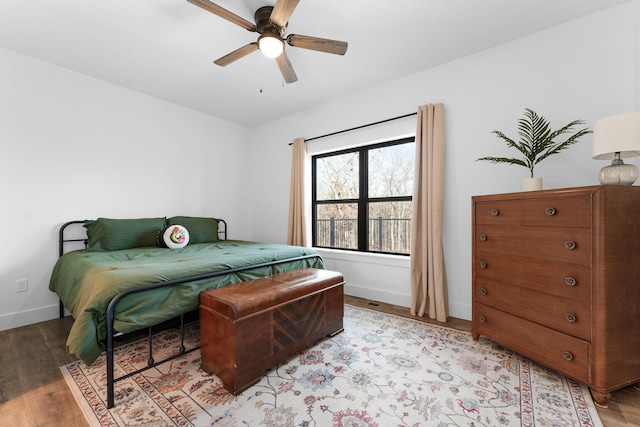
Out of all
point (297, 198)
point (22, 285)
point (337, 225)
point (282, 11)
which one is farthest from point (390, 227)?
point (22, 285)

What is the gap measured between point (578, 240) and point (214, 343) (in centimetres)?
228

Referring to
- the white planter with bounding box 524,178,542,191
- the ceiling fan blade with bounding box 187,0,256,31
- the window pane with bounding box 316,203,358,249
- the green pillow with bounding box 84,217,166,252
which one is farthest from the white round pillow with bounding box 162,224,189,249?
the white planter with bounding box 524,178,542,191

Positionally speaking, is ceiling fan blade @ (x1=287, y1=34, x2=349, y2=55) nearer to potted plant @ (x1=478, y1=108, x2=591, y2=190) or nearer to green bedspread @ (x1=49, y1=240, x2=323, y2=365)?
potted plant @ (x1=478, y1=108, x2=591, y2=190)

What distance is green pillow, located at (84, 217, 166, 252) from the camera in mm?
2750

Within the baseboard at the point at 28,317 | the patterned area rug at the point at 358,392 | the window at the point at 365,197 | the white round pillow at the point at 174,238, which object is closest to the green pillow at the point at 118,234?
the white round pillow at the point at 174,238

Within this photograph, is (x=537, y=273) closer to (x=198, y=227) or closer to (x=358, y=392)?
(x=358, y=392)

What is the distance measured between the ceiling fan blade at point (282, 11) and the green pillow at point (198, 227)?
258cm

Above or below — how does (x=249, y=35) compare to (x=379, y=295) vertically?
above

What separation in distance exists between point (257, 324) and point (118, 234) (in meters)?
2.15

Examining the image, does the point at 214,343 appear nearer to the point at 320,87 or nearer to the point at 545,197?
the point at 545,197

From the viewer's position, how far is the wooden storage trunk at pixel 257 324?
158 cm

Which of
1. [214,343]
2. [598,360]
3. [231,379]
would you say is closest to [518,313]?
[598,360]

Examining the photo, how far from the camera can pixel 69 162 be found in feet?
9.37

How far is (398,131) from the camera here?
304 centimetres
